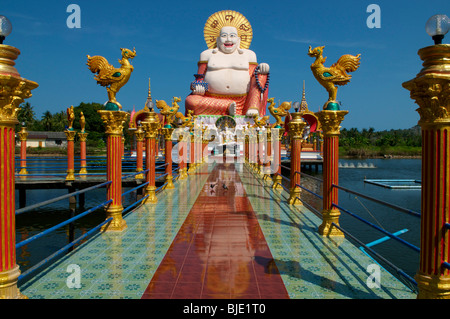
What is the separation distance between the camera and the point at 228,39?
107 feet

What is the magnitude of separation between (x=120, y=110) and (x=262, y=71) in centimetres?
2837

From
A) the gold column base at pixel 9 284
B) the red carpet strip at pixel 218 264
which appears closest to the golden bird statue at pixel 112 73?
the red carpet strip at pixel 218 264

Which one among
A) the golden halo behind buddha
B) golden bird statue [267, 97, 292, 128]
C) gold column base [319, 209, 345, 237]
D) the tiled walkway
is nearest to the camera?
the tiled walkway

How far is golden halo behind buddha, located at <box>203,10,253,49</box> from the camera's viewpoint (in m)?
34.2

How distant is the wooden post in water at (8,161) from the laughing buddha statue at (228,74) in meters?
30.0

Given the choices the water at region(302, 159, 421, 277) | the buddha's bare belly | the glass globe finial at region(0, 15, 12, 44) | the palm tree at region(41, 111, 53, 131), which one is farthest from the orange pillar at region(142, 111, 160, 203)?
the palm tree at region(41, 111, 53, 131)

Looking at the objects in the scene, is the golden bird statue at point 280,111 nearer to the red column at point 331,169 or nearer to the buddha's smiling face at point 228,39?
the red column at point 331,169

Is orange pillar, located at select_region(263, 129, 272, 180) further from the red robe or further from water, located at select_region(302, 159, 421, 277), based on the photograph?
the red robe

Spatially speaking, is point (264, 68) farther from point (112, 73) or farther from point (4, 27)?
point (4, 27)

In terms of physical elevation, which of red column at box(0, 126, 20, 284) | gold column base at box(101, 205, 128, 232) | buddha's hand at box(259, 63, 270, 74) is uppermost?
buddha's hand at box(259, 63, 270, 74)

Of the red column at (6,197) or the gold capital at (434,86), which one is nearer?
the gold capital at (434,86)

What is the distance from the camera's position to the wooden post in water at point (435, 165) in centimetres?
268

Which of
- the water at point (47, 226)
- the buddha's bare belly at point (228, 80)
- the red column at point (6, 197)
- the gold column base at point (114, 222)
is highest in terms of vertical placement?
the buddha's bare belly at point (228, 80)
